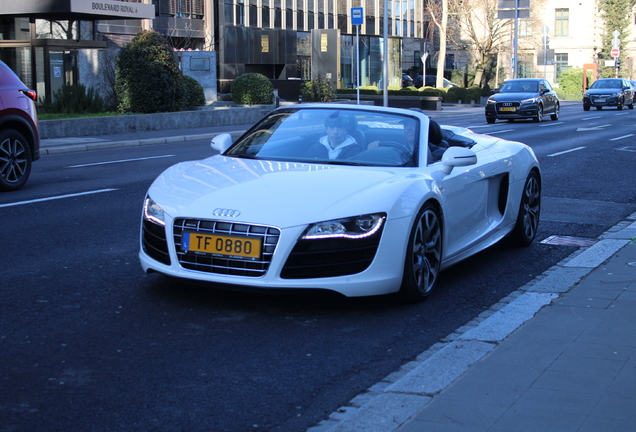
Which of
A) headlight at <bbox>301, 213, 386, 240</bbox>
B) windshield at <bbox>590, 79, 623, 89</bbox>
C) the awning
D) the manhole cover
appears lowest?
the manhole cover

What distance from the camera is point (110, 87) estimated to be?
26.6 meters

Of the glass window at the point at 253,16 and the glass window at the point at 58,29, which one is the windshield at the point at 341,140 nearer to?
the glass window at the point at 58,29

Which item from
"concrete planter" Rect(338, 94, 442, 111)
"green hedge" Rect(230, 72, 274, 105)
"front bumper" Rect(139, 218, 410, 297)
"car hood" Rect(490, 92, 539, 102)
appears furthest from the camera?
"concrete planter" Rect(338, 94, 442, 111)

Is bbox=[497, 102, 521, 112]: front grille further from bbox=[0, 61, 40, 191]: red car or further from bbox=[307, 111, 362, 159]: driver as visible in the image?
bbox=[307, 111, 362, 159]: driver

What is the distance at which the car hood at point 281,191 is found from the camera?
5.05 m

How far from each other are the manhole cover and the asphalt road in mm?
110

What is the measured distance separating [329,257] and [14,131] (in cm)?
719

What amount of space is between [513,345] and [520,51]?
7516cm

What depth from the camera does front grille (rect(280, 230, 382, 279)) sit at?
4984mm

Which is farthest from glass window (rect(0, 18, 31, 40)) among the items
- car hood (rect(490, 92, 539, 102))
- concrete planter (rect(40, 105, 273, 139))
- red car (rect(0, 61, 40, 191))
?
red car (rect(0, 61, 40, 191))

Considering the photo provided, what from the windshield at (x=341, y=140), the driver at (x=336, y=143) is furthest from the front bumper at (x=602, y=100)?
the driver at (x=336, y=143)

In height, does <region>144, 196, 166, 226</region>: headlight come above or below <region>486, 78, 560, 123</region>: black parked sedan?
below

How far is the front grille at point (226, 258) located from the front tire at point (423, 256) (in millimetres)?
913

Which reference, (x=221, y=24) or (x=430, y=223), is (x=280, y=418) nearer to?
(x=430, y=223)
